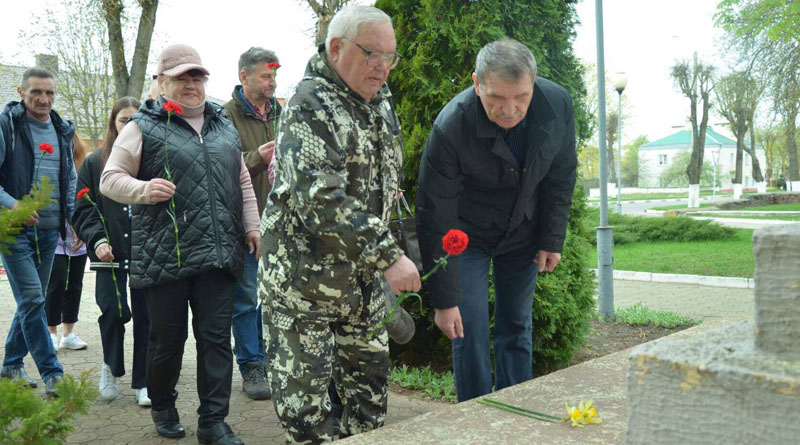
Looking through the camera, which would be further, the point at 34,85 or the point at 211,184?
the point at 34,85

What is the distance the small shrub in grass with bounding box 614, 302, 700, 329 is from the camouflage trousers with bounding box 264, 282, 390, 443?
494 centimetres

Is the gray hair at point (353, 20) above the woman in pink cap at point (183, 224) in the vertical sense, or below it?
above

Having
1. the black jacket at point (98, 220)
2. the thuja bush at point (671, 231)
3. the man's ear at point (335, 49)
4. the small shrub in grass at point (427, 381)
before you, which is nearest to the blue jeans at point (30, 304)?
the black jacket at point (98, 220)

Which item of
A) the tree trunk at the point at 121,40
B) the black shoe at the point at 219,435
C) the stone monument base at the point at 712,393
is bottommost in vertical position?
the black shoe at the point at 219,435

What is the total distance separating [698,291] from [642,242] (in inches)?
272

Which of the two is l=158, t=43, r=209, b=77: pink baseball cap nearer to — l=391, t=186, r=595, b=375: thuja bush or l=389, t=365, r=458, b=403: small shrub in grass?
l=391, t=186, r=595, b=375: thuja bush

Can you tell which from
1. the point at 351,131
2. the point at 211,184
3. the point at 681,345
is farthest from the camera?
the point at 211,184

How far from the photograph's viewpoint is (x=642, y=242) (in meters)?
16.8

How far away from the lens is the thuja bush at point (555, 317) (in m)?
4.89

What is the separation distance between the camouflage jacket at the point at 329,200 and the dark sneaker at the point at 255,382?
214 cm

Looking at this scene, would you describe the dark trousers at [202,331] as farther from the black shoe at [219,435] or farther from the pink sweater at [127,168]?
the pink sweater at [127,168]

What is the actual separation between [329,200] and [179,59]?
1.70m

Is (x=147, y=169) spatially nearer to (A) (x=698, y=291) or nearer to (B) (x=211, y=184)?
(B) (x=211, y=184)

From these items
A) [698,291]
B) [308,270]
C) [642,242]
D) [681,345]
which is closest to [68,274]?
[308,270]
